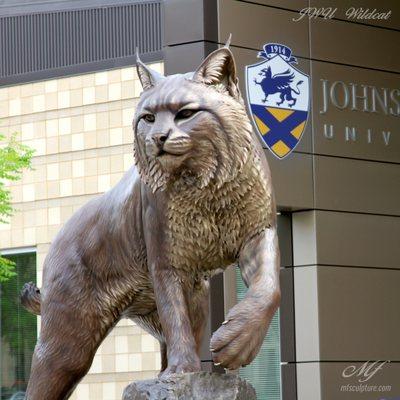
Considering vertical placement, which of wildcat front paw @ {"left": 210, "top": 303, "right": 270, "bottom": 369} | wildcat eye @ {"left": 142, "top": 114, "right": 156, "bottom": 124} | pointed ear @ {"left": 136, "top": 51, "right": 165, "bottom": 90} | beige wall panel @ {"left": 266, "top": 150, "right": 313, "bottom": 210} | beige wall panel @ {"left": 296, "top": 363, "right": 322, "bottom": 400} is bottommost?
beige wall panel @ {"left": 296, "top": 363, "right": 322, "bottom": 400}

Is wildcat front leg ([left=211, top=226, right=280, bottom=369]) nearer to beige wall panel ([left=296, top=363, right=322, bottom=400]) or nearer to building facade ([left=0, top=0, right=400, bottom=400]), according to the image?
building facade ([left=0, top=0, right=400, bottom=400])

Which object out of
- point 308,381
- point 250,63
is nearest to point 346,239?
point 308,381

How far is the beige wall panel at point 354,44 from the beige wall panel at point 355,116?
103mm

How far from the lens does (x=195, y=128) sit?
18.6 ft

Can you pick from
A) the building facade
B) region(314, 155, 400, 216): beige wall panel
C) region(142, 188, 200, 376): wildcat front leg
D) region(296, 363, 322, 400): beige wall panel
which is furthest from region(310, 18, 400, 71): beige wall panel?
region(142, 188, 200, 376): wildcat front leg

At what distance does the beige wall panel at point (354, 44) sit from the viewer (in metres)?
15.2

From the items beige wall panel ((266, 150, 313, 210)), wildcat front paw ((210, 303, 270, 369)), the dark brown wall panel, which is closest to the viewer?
wildcat front paw ((210, 303, 270, 369))

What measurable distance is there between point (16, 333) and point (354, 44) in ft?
32.9

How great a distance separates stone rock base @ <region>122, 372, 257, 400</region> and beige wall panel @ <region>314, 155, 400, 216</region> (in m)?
9.23

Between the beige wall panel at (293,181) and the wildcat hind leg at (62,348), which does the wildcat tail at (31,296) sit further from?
the beige wall panel at (293,181)

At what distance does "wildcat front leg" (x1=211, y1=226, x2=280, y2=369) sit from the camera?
5613 mm

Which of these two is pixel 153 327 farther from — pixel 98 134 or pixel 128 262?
pixel 98 134

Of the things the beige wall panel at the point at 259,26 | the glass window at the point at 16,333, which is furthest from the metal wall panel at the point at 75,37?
the beige wall panel at the point at 259,26

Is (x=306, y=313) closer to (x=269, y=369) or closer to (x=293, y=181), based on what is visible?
(x=269, y=369)
